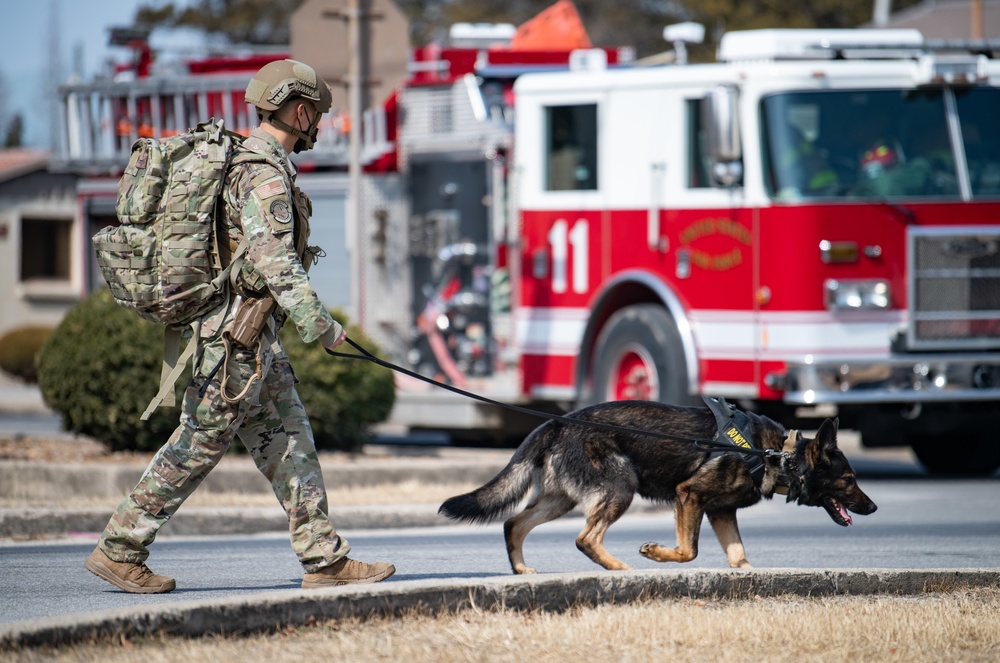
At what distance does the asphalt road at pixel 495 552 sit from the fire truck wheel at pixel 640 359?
1.20 meters

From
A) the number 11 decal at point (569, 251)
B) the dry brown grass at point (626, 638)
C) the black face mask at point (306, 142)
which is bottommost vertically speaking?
the dry brown grass at point (626, 638)

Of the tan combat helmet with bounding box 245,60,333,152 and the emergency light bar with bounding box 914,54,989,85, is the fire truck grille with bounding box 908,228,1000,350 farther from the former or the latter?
the tan combat helmet with bounding box 245,60,333,152

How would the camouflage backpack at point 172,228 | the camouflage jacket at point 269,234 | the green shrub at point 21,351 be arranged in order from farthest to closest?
the green shrub at point 21,351 < the camouflage backpack at point 172,228 < the camouflage jacket at point 269,234

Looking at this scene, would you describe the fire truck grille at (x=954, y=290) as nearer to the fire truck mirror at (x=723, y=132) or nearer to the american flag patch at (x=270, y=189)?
the fire truck mirror at (x=723, y=132)

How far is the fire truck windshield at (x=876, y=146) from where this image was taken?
1093cm

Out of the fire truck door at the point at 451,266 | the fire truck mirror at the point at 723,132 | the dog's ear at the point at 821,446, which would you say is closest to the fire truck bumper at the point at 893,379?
the fire truck mirror at the point at 723,132

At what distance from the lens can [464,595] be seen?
208 inches

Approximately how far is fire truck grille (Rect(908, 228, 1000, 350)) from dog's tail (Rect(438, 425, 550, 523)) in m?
5.28

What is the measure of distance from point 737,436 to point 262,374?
211 centimetres

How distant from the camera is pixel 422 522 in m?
9.38

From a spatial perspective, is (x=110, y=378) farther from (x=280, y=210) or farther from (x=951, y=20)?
(x=951, y=20)

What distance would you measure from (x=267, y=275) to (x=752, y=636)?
7.14 ft

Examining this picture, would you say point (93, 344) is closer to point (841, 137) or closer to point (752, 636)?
point (841, 137)

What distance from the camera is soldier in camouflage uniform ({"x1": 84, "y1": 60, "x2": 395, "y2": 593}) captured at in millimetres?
5484
